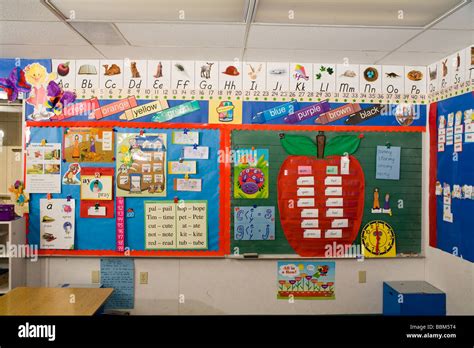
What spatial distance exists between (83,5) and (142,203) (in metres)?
1.73

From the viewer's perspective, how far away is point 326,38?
2689 mm

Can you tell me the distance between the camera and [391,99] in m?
3.41

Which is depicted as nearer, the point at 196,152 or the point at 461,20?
the point at 461,20

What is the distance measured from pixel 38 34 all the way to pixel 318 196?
2663 millimetres

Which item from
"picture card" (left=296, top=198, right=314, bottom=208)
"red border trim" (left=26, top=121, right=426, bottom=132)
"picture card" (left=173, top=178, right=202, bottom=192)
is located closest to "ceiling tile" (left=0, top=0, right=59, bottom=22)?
"red border trim" (left=26, top=121, right=426, bottom=132)

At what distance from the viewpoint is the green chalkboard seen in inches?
132

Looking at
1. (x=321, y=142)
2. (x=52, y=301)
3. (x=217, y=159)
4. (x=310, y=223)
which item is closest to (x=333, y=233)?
(x=310, y=223)

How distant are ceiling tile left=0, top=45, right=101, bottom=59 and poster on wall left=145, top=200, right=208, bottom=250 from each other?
1428mm

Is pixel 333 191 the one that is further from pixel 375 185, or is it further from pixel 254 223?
pixel 254 223

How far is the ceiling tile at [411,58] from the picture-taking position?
9.98 ft

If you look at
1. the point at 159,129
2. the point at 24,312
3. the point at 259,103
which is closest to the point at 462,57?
the point at 259,103

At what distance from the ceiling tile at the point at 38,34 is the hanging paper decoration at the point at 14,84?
14.8 inches

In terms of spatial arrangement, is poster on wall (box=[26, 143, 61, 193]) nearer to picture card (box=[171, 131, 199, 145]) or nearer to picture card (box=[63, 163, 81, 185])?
picture card (box=[63, 163, 81, 185])

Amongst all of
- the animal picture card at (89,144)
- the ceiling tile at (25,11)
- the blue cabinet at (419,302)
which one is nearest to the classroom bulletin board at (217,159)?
the animal picture card at (89,144)
